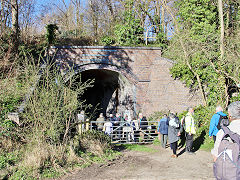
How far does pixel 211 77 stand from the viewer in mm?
10789

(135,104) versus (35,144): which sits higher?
(135,104)

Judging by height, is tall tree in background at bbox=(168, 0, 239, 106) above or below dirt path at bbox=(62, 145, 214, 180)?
above

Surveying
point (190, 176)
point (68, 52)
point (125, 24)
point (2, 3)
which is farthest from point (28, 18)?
point (190, 176)

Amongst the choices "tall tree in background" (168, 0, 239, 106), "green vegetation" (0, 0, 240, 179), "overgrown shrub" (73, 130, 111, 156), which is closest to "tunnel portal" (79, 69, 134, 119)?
"green vegetation" (0, 0, 240, 179)

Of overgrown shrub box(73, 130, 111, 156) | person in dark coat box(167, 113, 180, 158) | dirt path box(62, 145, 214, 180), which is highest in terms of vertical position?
person in dark coat box(167, 113, 180, 158)

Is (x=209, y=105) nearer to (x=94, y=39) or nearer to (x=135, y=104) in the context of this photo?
(x=135, y=104)

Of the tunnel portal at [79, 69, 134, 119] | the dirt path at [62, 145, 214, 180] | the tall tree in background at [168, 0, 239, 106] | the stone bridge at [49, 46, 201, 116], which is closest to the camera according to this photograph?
the dirt path at [62, 145, 214, 180]

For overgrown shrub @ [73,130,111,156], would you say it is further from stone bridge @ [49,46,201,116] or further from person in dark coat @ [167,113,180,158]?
stone bridge @ [49,46,201,116]

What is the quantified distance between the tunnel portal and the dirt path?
725 cm

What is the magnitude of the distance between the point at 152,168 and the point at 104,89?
552 inches

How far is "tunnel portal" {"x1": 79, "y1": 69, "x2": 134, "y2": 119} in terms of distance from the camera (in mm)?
15406

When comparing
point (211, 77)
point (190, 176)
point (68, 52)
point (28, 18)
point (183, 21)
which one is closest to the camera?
point (190, 176)

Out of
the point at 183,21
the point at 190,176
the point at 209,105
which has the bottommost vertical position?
the point at 190,176

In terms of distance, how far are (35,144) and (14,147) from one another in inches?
48.3
